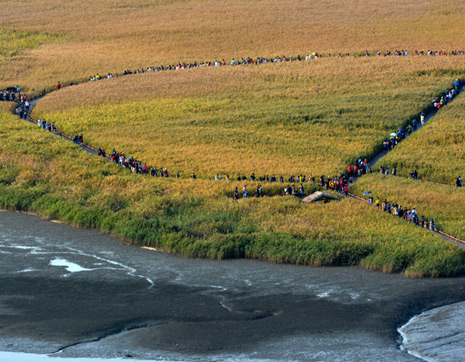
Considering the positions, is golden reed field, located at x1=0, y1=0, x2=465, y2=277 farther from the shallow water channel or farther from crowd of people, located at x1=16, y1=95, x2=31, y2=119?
the shallow water channel

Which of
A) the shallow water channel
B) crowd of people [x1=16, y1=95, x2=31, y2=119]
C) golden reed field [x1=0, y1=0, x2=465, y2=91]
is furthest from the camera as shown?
golden reed field [x1=0, y1=0, x2=465, y2=91]

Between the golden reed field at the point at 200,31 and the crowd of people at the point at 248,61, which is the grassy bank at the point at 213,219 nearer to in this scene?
the crowd of people at the point at 248,61

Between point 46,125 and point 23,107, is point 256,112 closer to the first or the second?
point 46,125

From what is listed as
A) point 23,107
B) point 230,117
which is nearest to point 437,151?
point 230,117

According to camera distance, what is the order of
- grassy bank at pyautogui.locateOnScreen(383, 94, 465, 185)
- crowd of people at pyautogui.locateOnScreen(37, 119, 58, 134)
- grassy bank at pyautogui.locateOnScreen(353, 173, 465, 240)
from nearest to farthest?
grassy bank at pyautogui.locateOnScreen(353, 173, 465, 240)
grassy bank at pyautogui.locateOnScreen(383, 94, 465, 185)
crowd of people at pyautogui.locateOnScreen(37, 119, 58, 134)

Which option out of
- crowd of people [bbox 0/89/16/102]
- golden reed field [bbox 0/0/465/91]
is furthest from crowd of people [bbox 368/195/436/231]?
golden reed field [bbox 0/0/465/91]

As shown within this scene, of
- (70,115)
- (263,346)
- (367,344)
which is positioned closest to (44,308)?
(263,346)

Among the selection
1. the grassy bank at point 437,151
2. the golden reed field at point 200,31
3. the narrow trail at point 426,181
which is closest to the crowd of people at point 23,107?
the golden reed field at point 200,31
